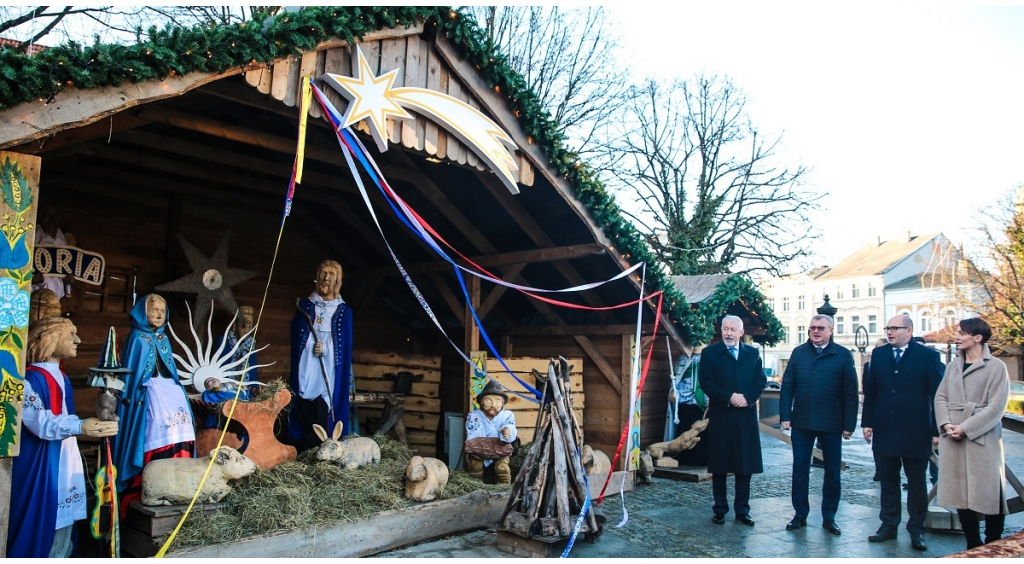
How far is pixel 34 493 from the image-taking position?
4.01m

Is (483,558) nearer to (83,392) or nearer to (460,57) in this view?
(460,57)

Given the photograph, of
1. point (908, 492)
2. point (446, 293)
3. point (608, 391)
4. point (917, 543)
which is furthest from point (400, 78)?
point (917, 543)

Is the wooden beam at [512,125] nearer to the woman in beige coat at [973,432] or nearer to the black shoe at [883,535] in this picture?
the woman in beige coat at [973,432]

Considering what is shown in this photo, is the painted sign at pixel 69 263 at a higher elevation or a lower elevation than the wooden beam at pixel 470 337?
higher

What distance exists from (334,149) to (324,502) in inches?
127

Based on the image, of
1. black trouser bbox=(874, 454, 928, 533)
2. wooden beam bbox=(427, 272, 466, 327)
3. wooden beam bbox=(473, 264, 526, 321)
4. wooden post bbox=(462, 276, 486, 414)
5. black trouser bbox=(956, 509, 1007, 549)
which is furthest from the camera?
wooden beam bbox=(427, 272, 466, 327)

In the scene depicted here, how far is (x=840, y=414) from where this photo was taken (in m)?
5.94

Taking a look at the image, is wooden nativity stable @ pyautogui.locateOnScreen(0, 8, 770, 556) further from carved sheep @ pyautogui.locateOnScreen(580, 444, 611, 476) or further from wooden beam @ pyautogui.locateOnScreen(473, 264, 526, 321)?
carved sheep @ pyautogui.locateOnScreen(580, 444, 611, 476)

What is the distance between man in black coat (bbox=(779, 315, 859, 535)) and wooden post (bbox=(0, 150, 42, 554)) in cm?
517

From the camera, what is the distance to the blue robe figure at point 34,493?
3.97m

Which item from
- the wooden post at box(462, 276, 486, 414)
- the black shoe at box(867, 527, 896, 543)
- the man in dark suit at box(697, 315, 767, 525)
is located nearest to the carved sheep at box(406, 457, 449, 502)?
the wooden post at box(462, 276, 486, 414)

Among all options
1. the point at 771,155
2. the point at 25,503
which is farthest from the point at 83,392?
the point at 771,155

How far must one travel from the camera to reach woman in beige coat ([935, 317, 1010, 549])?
201 inches

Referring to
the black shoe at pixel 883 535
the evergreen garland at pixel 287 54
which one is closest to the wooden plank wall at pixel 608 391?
the evergreen garland at pixel 287 54
